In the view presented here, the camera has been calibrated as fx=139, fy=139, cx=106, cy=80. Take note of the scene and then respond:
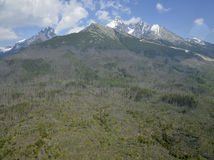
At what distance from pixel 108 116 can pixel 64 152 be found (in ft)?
272

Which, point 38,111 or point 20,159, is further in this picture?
point 38,111

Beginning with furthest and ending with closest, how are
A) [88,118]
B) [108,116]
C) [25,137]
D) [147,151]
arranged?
1. [108,116]
2. [88,118]
3. [25,137]
4. [147,151]

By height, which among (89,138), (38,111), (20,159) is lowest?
(20,159)

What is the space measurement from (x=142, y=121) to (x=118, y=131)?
42.7 meters

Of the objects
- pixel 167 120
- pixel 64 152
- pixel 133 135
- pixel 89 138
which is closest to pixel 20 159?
pixel 64 152

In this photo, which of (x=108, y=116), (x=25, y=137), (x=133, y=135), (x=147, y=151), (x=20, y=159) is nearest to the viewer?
(x=20, y=159)

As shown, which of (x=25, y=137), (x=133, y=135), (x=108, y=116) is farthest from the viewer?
(x=108, y=116)

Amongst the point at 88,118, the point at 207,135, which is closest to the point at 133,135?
the point at 88,118

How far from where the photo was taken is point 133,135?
158m

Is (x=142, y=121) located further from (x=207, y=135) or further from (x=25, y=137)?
(x=25, y=137)

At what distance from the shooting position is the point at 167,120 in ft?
630

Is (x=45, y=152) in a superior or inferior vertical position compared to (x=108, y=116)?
inferior

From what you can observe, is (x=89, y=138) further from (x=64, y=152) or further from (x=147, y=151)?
(x=147, y=151)

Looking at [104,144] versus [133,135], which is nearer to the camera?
[104,144]
